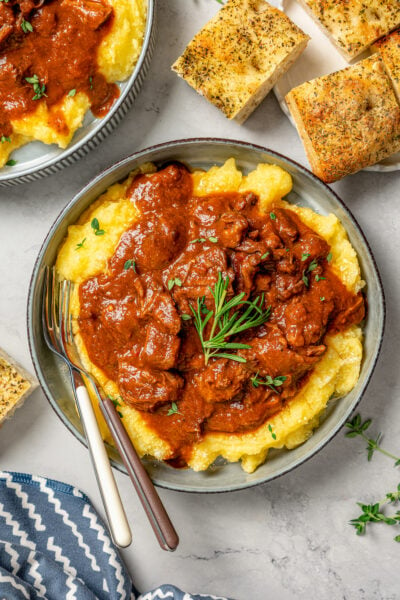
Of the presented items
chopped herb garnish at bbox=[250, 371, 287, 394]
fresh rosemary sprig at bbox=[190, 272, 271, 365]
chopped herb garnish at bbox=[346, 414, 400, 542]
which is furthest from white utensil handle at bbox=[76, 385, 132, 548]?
chopped herb garnish at bbox=[346, 414, 400, 542]

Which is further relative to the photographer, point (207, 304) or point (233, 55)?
point (233, 55)

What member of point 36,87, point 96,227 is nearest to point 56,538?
point 96,227

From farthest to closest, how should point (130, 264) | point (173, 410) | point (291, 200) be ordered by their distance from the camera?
1. point (291, 200)
2. point (173, 410)
3. point (130, 264)

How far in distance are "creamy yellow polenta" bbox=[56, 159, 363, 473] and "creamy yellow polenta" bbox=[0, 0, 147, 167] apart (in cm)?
53

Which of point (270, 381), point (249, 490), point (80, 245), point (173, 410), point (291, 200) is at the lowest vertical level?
point (249, 490)

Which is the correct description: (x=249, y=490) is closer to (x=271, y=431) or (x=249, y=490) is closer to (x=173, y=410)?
(x=271, y=431)

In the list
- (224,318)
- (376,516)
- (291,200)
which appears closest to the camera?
(224,318)

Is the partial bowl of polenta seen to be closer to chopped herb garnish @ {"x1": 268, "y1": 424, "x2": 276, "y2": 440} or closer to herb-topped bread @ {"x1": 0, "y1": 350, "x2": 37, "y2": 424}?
herb-topped bread @ {"x1": 0, "y1": 350, "x2": 37, "y2": 424}

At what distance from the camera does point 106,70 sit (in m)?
4.08

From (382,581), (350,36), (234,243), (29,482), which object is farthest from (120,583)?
(350,36)

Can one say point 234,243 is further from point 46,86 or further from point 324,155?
point 46,86

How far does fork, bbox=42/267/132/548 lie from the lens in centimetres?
347

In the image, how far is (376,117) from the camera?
405 centimetres

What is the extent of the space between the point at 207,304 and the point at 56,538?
2.41 metres
